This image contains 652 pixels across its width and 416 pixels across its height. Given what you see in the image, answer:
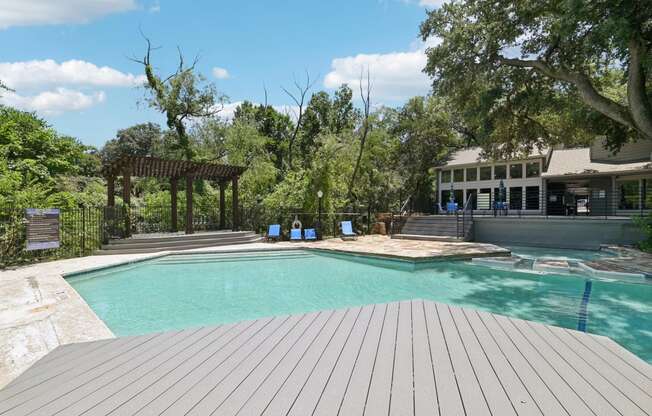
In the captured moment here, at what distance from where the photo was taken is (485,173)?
21156mm

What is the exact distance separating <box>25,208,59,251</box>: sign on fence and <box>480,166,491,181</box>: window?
2076 cm

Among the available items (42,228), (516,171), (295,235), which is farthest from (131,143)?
(516,171)

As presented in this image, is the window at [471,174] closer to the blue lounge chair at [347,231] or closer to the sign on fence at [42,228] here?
the blue lounge chair at [347,231]

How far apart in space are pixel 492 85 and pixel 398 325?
39.7 ft

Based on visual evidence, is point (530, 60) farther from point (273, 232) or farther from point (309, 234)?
point (273, 232)

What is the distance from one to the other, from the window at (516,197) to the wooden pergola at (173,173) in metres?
15.5

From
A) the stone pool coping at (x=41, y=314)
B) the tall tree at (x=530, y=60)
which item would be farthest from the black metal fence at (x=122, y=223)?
the tall tree at (x=530, y=60)

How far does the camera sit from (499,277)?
328 inches

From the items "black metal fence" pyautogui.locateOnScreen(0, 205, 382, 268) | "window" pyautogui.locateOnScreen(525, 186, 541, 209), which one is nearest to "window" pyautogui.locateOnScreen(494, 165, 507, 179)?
"window" pyautogui.locateOnScreen(525, 186, 541, 209)

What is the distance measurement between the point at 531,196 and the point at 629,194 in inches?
166

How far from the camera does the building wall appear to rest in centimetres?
1275

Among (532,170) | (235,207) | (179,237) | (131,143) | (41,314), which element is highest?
(131,143)

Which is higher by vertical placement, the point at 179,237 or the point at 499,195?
the point at 499,195

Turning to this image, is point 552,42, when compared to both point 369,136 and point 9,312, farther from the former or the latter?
point 9,312
